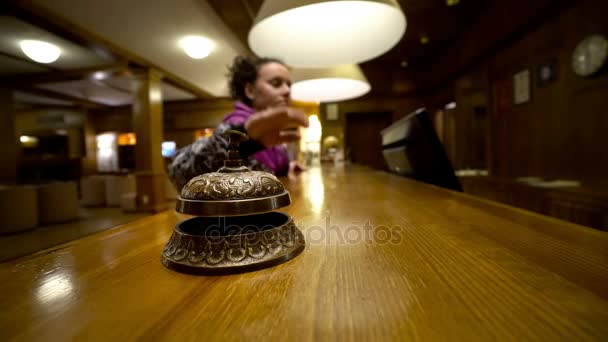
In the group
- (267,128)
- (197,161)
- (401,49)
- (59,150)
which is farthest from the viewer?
(59,150)

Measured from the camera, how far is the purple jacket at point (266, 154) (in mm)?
1819

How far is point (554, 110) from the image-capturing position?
3.48 metres

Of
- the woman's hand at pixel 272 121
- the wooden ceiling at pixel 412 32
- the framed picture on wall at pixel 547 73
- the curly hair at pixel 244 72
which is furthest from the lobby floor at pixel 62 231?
the framed picture on wall at pixel 547 73

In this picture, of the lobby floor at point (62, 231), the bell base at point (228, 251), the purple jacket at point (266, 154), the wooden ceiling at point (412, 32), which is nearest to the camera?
the bell base at point (228, 251)

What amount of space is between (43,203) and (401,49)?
861cm

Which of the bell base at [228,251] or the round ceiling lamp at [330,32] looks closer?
the bell base at [228,251]

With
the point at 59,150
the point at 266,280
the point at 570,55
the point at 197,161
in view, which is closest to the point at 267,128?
the point at 197,161

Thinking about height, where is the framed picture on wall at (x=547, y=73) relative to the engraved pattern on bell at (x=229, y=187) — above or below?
above

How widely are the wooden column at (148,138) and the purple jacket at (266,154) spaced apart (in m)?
5.15

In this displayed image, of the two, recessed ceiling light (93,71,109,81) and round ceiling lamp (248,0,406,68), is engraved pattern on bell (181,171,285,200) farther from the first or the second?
recessed ceiling light (93,71,109,81)

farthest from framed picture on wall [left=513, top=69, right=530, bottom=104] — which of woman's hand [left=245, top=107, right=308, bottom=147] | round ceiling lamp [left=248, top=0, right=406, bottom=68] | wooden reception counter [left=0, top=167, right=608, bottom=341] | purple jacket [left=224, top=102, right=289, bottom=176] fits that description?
wooden reception counter [left=0, top=167, right=608, bottom=341]

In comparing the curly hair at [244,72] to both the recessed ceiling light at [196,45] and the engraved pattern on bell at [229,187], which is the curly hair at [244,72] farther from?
the recessed ceiling light at [196,45]

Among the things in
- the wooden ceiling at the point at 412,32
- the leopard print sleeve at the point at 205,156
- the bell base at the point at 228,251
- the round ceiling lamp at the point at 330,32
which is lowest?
the bell base at the point at 228,251

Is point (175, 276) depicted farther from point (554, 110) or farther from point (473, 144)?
point (473, 144)
